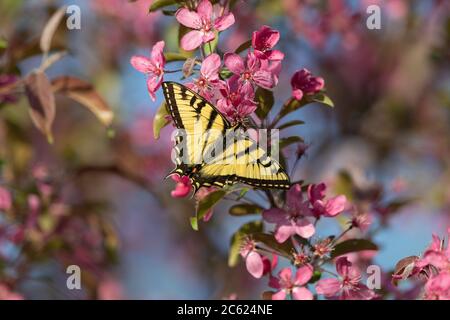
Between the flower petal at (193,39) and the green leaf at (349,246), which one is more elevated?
the flower petal at (193,39)

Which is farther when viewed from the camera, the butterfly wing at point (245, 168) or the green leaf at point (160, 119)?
the green leaf at point (160, 119)

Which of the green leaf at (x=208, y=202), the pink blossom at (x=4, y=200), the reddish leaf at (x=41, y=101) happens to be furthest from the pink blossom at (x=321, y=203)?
the pink blossom at (x=4, y=200)

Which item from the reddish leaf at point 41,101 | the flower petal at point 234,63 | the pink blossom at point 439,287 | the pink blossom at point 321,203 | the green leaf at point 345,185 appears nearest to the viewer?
the pink blossom at point 439,287

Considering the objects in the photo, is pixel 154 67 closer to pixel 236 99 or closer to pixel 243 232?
pixel 236 99

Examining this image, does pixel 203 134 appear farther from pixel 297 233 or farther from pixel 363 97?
pixel 363 97

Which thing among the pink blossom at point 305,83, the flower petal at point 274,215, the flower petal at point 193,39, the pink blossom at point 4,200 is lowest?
the flower petal at point 274,215

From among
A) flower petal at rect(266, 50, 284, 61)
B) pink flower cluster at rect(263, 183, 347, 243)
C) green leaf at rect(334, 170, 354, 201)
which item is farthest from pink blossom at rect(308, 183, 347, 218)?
green leaf at rect(334, 170, 354, 201)

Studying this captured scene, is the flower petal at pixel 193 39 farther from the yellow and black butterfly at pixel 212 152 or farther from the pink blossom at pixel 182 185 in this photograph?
the pink blossom at pixel 182 185
